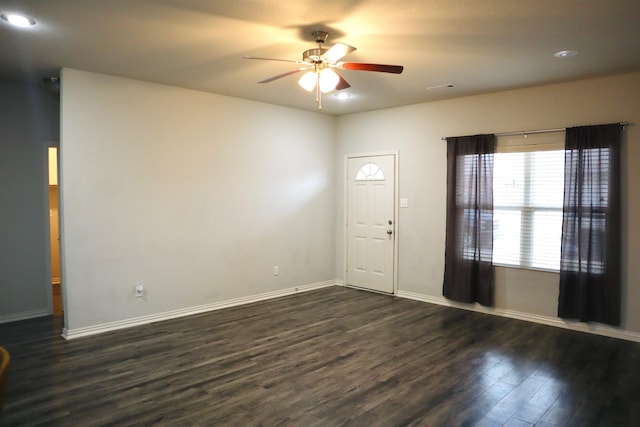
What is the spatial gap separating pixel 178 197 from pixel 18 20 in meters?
2.31

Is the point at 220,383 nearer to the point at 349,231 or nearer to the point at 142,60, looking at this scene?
the point at 142,60

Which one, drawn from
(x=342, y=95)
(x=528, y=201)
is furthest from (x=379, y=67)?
(x=528, y=201)

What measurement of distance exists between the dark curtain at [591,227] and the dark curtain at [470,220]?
814mm

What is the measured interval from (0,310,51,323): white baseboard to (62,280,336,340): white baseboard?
97cm

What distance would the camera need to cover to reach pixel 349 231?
6570 mm

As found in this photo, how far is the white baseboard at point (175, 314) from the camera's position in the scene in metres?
4.17

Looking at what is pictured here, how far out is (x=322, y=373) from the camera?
11.0ft

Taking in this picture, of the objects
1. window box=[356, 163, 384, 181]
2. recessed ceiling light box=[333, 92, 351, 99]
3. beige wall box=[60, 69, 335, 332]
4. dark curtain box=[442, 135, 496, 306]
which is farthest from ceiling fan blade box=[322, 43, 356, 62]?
window box=[356, 163, 384, 181]

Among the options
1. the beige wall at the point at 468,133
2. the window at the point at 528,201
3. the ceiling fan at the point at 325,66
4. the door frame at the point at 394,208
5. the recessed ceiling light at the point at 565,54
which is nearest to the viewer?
the ceiling fan at the point at 325,66

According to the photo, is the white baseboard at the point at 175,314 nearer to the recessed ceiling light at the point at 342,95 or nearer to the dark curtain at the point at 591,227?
the recessed ceiling light at the point at 342,95

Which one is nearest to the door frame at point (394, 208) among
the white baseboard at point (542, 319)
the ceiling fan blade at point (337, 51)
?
the white baseboard at point (542, 319)

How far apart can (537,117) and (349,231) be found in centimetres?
307

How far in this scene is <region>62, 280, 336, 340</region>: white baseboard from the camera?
4.17 metres

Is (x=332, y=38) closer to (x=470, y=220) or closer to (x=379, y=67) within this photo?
(x=379, y=67)
